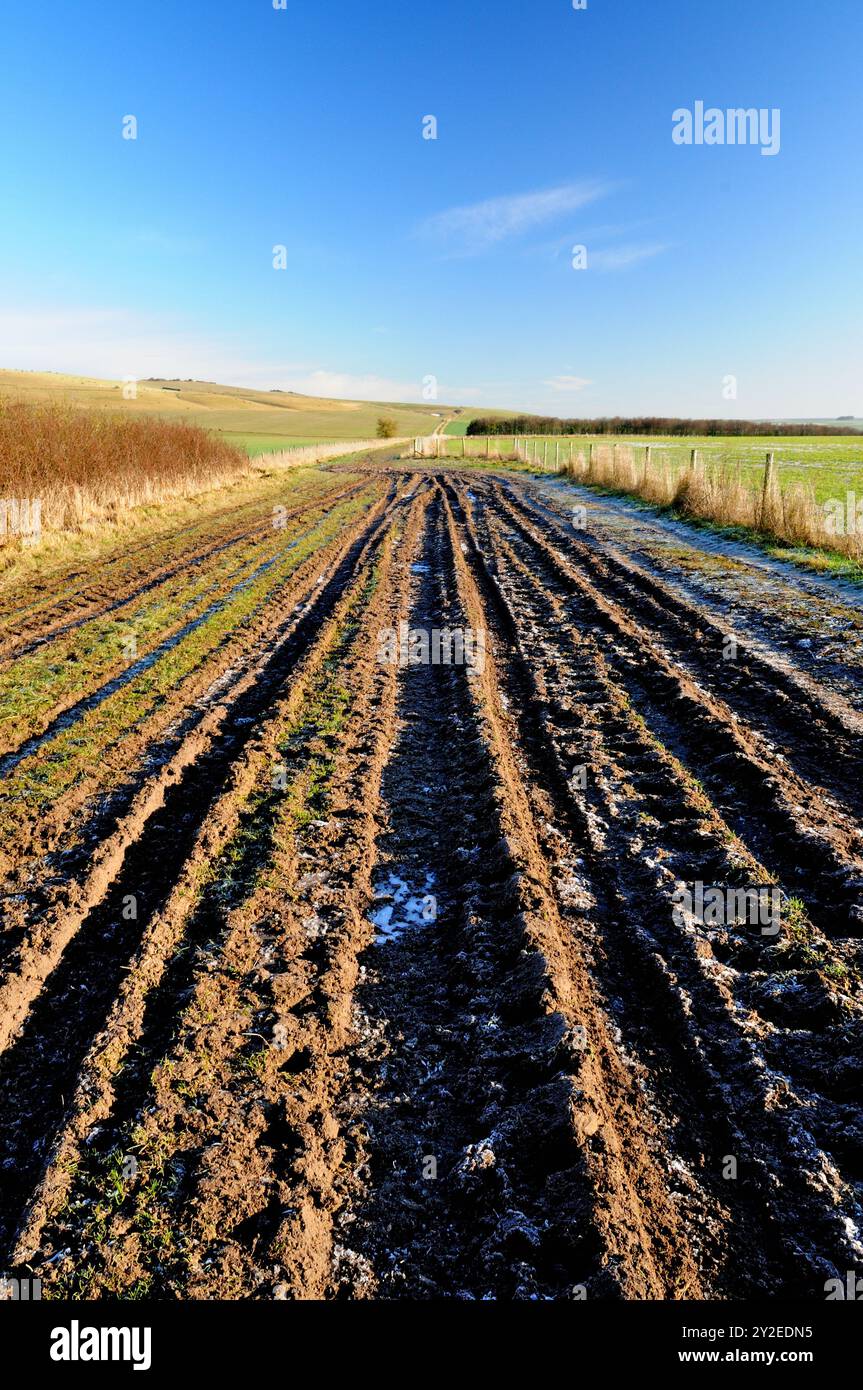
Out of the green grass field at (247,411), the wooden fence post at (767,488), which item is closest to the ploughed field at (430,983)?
the wooden fence post at (767,488)

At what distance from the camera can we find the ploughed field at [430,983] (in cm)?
233

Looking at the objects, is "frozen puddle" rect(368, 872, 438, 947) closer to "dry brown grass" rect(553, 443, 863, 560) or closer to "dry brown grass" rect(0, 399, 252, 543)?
"dry brown grass" rect(553, 443, 863, 560)

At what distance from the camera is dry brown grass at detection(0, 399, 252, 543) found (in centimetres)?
1545

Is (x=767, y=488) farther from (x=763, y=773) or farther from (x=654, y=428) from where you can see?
(x=654, y=428)

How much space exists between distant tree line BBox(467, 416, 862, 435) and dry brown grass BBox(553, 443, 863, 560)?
61547 mm

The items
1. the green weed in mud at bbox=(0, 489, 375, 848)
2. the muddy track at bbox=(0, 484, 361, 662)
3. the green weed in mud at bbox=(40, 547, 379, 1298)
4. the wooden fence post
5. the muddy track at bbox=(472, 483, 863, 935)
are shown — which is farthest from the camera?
the wooden fence post

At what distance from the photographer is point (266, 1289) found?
2180 mm

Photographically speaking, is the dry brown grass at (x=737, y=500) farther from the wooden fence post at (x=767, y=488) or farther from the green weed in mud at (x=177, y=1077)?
the green weed in mud at (x=177, y=1077)

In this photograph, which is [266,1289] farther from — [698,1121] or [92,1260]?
[698,1121]

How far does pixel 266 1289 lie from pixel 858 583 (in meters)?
10.8

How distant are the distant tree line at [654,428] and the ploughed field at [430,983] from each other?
8052 cm

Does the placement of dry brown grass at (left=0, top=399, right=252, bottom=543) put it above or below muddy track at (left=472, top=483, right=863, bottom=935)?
above

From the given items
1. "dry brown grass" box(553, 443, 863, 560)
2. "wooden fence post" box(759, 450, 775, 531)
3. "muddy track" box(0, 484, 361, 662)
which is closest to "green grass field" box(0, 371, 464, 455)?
"dry brown grass" box(553, 443, 863, 560)
